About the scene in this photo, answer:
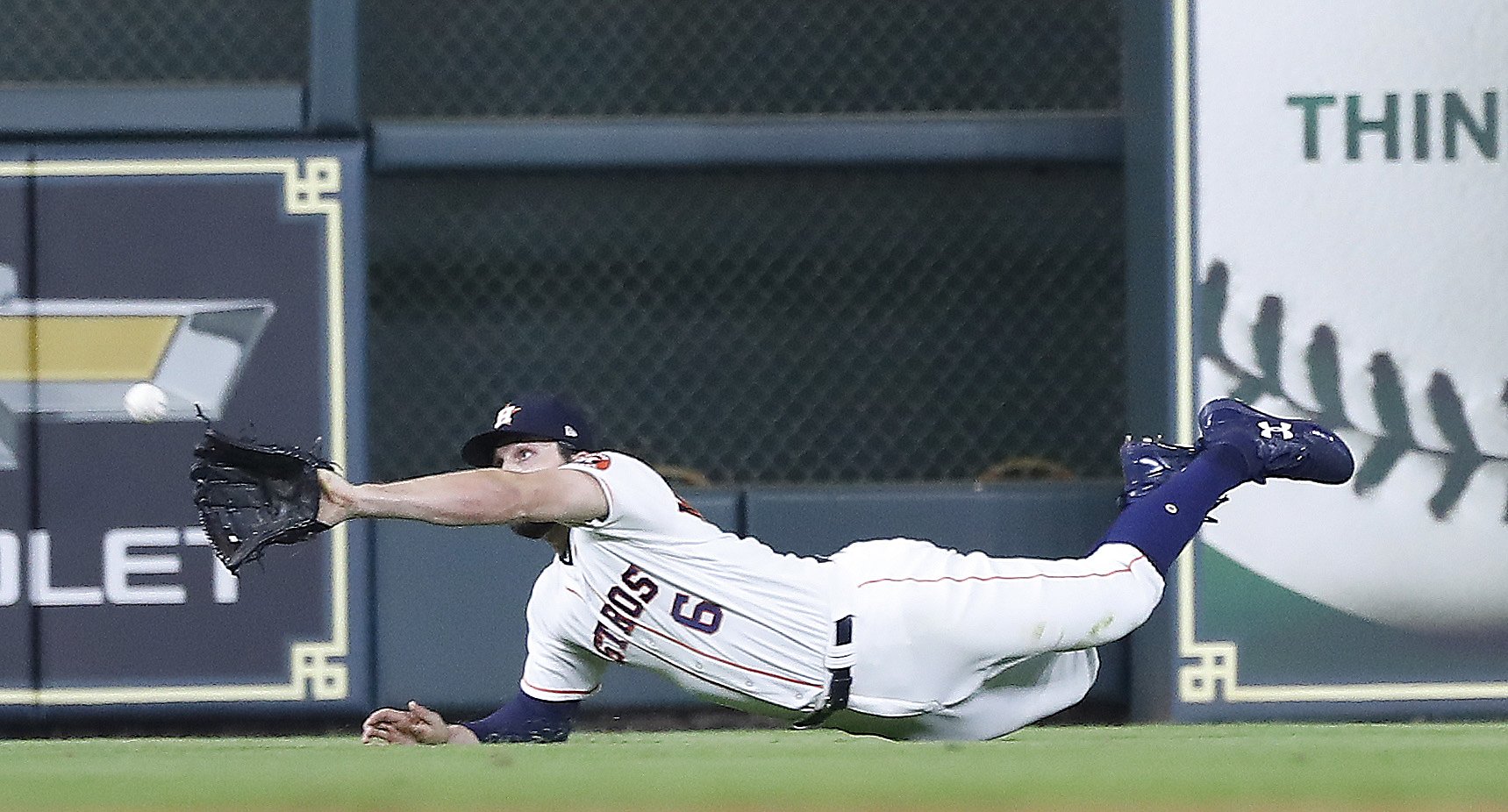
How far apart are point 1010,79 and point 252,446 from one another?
151 inches

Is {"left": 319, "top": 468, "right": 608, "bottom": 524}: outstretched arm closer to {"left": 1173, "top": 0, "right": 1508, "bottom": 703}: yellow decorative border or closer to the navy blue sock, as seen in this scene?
the navy blue sock

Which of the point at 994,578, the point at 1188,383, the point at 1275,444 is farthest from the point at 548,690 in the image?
the point at 1188,383

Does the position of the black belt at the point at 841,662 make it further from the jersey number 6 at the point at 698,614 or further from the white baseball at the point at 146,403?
the white baseball at the point at 146,403

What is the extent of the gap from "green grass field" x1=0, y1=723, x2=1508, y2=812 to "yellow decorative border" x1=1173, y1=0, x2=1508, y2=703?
2.87 metres

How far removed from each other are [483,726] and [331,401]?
6.46 ft

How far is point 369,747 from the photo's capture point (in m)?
2.96

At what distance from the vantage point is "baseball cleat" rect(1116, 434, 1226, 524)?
402 cm

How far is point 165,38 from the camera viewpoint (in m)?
6.36

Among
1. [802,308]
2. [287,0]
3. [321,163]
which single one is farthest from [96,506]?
[802,308]

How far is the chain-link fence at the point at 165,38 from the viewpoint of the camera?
6.31 m

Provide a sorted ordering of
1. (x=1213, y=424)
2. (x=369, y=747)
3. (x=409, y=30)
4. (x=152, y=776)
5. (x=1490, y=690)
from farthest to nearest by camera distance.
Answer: (x=409, y=30), (x=1490, y=690), (x=1213, y=424), (x=369, y=747), (x=152, y=776)

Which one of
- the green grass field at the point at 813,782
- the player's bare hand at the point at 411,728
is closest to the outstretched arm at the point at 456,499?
the green grass field at the point at 813,782

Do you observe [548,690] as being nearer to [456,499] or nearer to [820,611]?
[820,611]

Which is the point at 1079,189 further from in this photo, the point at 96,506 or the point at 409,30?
the point at 96,506
